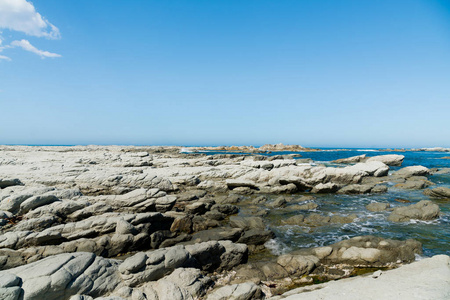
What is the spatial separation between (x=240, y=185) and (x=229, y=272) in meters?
16.6

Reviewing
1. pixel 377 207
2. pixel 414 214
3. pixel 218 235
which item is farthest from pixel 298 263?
pixel 377 207

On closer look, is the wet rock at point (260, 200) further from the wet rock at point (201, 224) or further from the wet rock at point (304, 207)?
the wet rock at point (201, 224)

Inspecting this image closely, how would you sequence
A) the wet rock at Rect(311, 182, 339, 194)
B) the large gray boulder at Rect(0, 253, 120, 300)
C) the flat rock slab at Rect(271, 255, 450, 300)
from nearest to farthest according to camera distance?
the flat rock slab at Rect(271, 255, 450, 300) → the large gray boulder at Rect(0, 253, 120, 300) → the wet rock at Rect(311, 182, 339, 194)

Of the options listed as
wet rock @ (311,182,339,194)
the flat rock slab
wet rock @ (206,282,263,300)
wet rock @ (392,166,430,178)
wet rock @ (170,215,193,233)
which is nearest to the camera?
the flat rock slab

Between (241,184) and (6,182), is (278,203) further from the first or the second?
(6,182)

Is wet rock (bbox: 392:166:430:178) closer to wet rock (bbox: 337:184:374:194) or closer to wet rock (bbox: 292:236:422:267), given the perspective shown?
wet rock (bbox: 337:184:374:194)

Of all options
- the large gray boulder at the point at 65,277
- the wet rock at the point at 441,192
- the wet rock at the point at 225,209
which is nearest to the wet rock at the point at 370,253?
the wet rock at the point at 225,209

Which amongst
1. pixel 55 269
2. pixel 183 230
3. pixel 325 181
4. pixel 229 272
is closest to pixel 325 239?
pixel 229 272

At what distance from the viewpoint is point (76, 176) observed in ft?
75.3

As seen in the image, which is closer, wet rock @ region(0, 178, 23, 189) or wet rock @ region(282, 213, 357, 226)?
wet rock @ region(282, 213, 357, 226)

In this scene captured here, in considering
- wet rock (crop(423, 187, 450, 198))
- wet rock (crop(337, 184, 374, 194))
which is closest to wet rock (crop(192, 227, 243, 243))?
wet rock (crop(337, 184, 374, 194))

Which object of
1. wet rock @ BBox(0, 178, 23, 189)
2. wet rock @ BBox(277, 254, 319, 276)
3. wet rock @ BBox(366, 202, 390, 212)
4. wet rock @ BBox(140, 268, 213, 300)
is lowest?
wet rock @ BBox(366, 202, 390, 212)

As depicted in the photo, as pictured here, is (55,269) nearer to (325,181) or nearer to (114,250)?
(114,250)

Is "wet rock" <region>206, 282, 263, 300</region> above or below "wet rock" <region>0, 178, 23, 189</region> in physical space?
below
